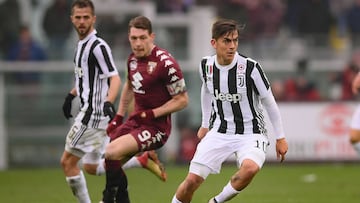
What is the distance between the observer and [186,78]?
72.4 feet

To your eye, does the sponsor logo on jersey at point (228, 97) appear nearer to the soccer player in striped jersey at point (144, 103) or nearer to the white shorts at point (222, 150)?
the white shorts at point (222, 150)

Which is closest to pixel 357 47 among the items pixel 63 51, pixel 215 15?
pixel 215 15

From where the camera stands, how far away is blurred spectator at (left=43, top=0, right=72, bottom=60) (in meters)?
22.3

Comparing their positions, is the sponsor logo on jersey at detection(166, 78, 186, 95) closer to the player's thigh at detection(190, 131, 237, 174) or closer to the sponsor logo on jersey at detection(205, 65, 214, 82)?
the sponsor logo on jersey at detection(205, 65, 214, 82)

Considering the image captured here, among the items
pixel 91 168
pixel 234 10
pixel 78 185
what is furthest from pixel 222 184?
pixel 234 10

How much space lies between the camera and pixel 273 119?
10508 millimetres

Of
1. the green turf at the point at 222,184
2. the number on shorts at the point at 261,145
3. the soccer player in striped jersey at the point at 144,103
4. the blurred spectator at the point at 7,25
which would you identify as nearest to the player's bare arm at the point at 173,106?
the soccer player in striped jersey at the point at 144,103

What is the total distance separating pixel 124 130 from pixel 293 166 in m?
10.0

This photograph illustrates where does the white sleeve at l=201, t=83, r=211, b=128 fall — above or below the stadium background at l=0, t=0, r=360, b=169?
above

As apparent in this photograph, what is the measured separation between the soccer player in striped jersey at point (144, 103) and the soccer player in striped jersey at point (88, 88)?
0.35 m

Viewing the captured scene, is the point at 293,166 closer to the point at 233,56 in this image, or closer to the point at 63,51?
the point at 63,51

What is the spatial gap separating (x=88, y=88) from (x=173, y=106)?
46.1 inches

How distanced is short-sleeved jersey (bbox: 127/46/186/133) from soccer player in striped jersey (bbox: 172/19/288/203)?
501 millimetres

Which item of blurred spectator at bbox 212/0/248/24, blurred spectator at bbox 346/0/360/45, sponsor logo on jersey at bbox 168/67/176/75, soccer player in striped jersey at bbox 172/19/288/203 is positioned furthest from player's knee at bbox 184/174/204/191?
blurred spectator at bbox 346/0/360/45
